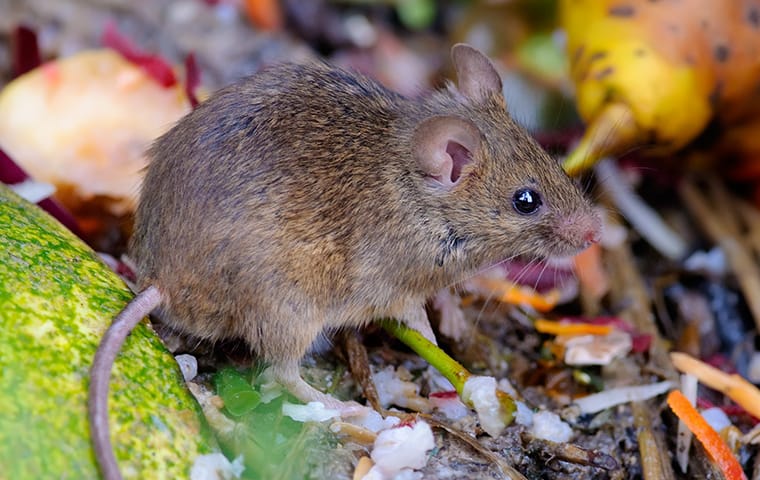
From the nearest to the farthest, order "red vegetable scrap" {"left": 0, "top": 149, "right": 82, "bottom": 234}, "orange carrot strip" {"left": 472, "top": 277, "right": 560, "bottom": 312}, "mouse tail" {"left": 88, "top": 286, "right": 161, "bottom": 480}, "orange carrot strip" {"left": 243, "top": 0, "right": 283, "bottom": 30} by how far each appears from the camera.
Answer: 1. "mouse tail" {"left": 88, "top": 286, "right": 161, "bottom": 480}
2. "red vegetable scrap" {"left": 0, "top": 149, "right": 82, "bottom": 234}
3. "orange carrot strip" {"left": 472, "top": 277, "right": 560, "bottom": 312}
4. "orange carrot strip" {"left": 243, "top": 0, "right": 283, "bottom": 30}

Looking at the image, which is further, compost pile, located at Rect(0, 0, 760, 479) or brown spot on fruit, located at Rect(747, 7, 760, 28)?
brown spot on fruit, located at Rect(747, 7, 760, 28)

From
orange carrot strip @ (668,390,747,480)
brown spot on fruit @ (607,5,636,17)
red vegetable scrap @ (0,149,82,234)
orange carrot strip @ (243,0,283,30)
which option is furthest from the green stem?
orange carrot strip @ (243,0,283,30)

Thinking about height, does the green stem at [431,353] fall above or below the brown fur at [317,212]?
below

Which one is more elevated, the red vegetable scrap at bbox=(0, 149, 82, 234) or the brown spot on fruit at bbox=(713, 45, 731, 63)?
the brown spot on fruit at bbox=(713, 45, 731, 63)

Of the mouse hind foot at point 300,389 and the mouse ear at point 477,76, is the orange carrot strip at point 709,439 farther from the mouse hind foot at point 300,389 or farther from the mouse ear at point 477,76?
the mouse ear at point 477,76

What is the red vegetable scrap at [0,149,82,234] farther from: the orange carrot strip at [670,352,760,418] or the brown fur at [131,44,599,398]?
the orange carrot strip at [670,352,760,418]

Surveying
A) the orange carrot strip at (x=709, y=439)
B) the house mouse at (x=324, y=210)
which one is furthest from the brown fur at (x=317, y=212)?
the orange carrot strip at (x=709, y=439)

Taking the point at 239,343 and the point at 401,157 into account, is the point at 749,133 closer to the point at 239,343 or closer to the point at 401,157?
the point at 401,157
